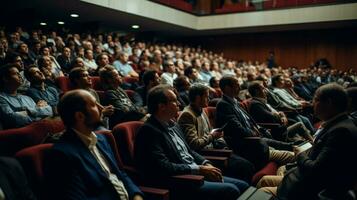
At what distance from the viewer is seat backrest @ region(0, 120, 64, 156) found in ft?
4.18

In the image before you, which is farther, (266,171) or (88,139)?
(266,171)

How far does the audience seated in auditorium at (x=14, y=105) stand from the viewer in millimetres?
2211

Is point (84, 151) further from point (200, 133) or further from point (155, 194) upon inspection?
point (200, 133)

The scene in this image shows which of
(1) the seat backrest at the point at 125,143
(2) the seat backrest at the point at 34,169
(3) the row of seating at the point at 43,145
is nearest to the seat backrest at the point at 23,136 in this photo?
(3) the row of seating at the point at 43,145

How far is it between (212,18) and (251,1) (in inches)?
45.1

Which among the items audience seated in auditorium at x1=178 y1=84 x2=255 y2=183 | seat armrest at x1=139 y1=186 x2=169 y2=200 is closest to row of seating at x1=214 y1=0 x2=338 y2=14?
audience seated in auditorium at x1=178 y1=84 x2=255 y2=183

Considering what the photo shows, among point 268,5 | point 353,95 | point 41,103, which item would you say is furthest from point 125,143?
point 268,5

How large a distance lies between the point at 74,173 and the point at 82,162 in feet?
0.17

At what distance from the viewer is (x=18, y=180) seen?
107cm

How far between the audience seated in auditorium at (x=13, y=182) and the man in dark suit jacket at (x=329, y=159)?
106cm

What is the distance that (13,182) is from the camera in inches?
41.6

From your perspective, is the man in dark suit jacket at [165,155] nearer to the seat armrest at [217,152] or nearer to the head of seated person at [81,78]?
the seat armrest at [217,152]

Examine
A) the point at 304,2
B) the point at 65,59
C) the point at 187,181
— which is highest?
the point at 304,2

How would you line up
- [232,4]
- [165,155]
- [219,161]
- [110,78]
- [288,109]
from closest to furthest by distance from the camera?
[165,155] → [219,161] → [110,78] → [288,109] → [232,4]
